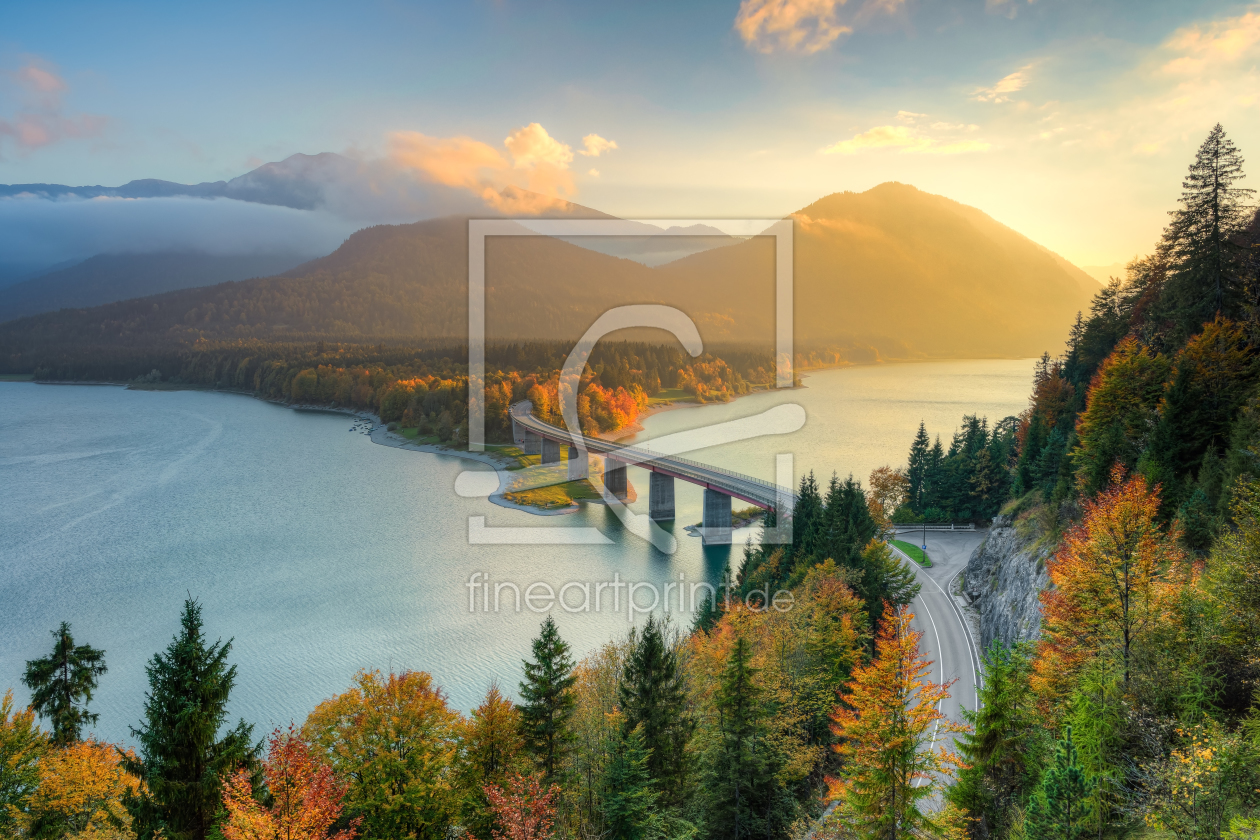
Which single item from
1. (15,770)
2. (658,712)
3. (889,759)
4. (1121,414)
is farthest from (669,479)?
(15,770)

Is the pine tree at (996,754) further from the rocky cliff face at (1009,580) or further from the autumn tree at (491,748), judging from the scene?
the autumn tree at (491,748)

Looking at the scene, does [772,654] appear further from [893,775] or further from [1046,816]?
[1046,816]

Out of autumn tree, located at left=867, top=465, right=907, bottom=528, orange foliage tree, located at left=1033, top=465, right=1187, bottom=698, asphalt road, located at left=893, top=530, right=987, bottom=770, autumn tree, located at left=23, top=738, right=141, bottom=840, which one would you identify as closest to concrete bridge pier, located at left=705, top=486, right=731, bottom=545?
autumn tree, located at left=867, top=465, right=907, bottom=528

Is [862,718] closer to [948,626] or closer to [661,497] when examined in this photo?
[948,626]

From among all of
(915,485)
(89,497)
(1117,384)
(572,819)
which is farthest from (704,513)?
(89,497)

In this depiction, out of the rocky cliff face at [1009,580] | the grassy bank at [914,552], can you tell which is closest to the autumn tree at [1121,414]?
the rocky cliff face at [1009,580]

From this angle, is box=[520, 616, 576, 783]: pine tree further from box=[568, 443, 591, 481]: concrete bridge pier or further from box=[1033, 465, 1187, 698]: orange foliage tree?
box=[568, 443, 591, 481]: concrete bridge pier
